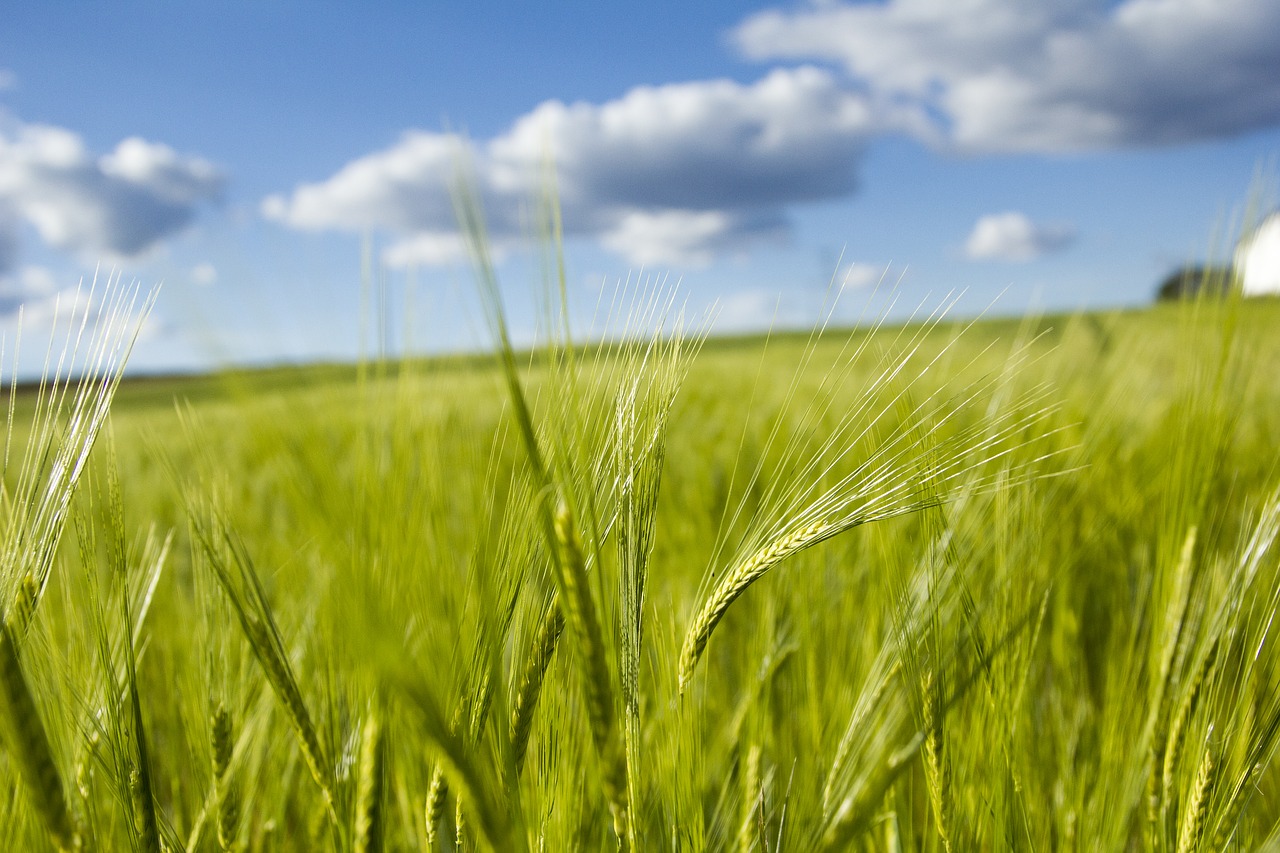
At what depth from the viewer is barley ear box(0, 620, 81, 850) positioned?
1.55 feet

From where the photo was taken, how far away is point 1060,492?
1475 millimetres

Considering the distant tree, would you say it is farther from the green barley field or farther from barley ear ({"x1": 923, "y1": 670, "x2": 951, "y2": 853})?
barley ear ({"x1": 923, "y1": 670, "x2": 951, "y2": 853})

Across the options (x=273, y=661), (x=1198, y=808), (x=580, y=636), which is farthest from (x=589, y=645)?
(x=1198, y=808)

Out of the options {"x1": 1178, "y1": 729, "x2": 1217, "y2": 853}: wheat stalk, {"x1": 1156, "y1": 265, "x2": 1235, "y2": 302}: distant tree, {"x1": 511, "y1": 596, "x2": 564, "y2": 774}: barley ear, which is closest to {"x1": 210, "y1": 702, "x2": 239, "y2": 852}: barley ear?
{"x1": 511, "y1": 596, "x2": 564, "y2": 774}: barley ear

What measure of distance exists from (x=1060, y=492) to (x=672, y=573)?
2.64 feet

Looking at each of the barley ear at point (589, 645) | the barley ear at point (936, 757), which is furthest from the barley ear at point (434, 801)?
the barley ear at point (936, 757)

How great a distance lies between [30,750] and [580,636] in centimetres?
35

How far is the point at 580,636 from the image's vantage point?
0.45m

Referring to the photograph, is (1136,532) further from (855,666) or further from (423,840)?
(423,840)

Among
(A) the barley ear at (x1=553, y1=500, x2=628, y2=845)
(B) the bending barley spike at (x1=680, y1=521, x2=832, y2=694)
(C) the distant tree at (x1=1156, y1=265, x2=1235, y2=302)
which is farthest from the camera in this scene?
(C) the distant tree at (x1=1156, y1=265, x2=1235, y2=302)

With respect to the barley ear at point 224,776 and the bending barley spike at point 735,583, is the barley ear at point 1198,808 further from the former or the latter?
the barley ear at point 224,776

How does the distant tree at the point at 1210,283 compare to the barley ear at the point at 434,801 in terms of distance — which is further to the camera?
the distant tree at the point at 1210,283

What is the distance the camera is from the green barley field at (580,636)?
468 mm

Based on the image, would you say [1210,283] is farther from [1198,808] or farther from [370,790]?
[370,790]
